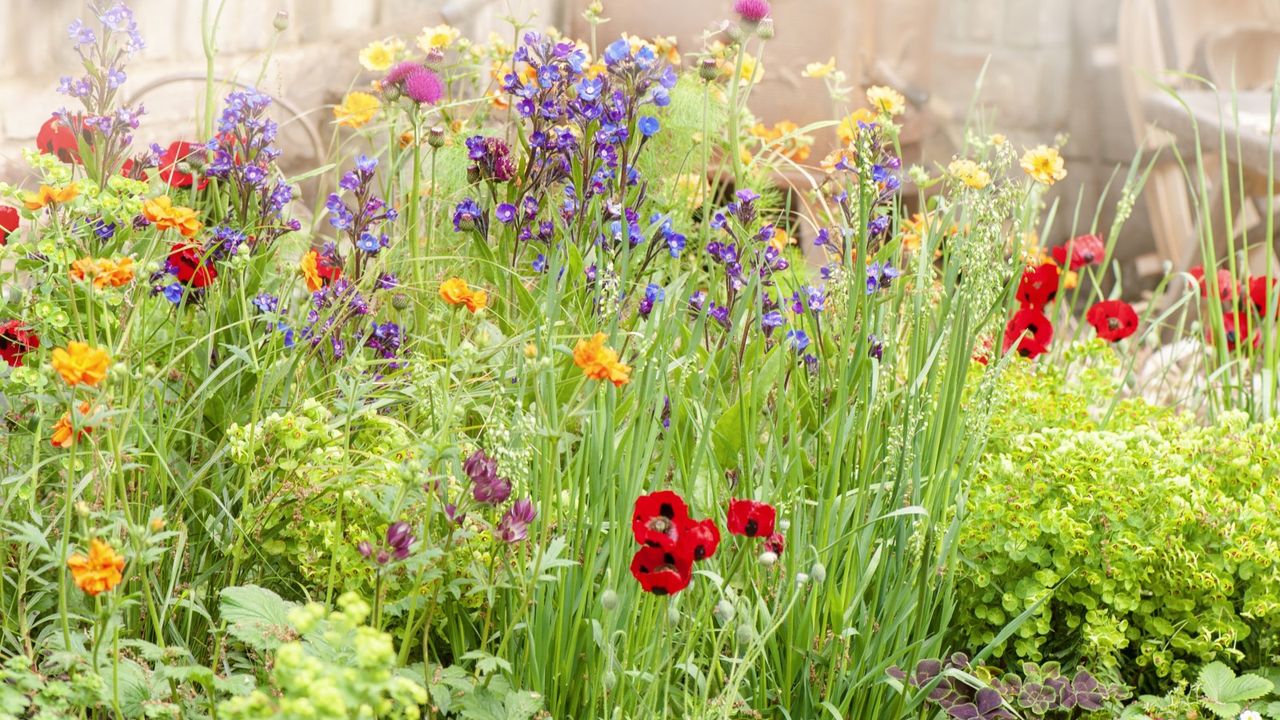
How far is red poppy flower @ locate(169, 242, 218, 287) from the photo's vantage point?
6.01 feet

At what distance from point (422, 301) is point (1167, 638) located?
1248 millimetres

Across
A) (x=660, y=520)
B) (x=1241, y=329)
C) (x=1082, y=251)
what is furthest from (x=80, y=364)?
(x=1241, y=329)

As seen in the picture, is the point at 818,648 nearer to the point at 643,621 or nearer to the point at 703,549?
the point at 643,621

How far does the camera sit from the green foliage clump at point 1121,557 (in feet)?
5.88

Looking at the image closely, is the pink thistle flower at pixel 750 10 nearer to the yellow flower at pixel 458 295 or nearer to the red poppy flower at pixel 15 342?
the yellow flower at pixel 458 295

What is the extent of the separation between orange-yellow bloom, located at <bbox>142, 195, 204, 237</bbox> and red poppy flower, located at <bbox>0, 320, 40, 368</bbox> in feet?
1.13

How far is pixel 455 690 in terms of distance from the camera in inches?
58.2

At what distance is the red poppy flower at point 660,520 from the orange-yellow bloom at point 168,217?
2.12ft

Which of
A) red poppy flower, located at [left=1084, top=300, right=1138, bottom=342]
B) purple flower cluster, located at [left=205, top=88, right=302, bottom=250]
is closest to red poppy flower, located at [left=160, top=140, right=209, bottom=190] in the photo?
purple flower cluster, located at [left=205, top=88, right=302, bottom=250]

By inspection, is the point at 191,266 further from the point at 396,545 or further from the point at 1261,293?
the point at 1261,293

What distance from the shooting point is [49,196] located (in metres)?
1.54

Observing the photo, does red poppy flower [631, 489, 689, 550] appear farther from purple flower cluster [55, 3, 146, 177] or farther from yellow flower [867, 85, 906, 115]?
purple flower cluster [55, 3, 146, 177]

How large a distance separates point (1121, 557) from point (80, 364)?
1.35 meters

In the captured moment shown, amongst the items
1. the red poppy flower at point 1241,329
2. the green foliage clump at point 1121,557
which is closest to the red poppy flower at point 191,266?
the green foliage clump at point 1121,557
